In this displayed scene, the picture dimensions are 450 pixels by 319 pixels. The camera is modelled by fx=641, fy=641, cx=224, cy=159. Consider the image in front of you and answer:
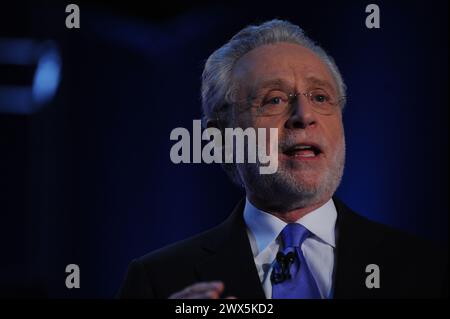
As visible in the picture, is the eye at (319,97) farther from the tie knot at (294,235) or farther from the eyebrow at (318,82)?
the tie knot at (294,235)

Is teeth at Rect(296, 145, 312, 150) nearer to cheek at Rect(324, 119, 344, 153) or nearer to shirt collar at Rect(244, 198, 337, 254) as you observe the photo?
cheek at Rect(324, 119, 344, 153)

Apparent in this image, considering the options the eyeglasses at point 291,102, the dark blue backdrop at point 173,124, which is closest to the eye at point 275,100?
the eyeglasses at point 291,102

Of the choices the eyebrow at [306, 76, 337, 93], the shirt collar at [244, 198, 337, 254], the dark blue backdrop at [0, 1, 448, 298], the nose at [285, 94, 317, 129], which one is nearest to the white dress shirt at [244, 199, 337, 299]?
the shirt collar at [244, 198, 337, 254]

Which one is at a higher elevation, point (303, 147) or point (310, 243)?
point (303, 147)

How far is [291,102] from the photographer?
1.79 m

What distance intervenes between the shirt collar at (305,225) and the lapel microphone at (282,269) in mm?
71

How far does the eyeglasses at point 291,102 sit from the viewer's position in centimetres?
180

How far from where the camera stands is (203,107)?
6.31 ft

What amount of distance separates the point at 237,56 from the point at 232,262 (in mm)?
622

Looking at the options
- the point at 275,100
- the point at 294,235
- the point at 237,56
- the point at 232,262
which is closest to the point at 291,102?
the point at 275,100

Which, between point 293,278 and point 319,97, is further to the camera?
point 319,97

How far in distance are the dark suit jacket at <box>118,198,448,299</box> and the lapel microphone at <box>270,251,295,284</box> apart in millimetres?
47

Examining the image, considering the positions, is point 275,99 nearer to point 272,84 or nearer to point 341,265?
point 272,84

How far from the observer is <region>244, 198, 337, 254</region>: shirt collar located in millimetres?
1738
